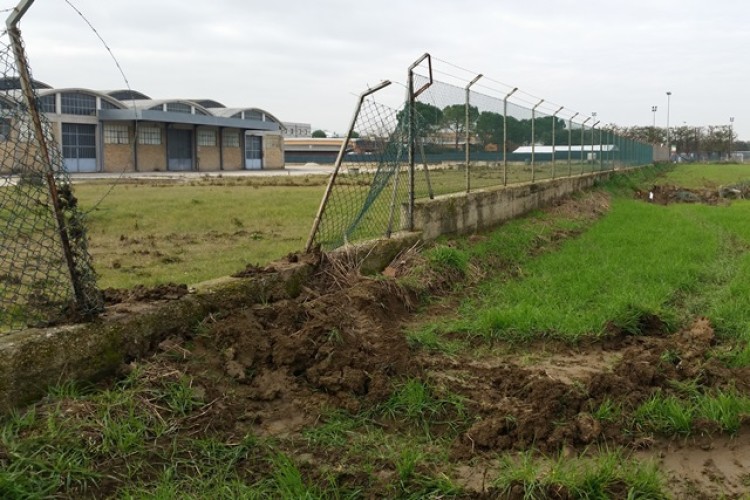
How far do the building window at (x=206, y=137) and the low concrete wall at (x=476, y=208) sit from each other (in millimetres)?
42145

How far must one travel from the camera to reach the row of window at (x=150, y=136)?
45731 mm

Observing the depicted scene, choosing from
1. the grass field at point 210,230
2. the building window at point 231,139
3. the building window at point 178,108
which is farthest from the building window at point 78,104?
the grass field at point 210,230

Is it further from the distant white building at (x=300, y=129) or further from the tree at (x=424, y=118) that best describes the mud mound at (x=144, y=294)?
the distant white building at (x=300, y=129)

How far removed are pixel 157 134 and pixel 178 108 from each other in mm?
3007

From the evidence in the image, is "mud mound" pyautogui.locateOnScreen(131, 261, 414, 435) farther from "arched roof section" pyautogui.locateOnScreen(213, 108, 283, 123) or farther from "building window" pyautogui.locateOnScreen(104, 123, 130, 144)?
"arched roof section" pyautogui.locateOnScreen(213, 108, 283, 123)

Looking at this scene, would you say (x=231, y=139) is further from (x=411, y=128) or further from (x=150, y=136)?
(x=411, y=128)

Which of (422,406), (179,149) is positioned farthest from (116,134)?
(422,406)

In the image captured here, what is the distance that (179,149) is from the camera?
51.9 meters

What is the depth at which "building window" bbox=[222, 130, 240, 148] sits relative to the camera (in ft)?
185

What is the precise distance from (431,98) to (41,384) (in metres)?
6.59

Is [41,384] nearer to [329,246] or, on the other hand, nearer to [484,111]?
[329,246]

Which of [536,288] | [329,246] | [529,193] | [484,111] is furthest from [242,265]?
[529,193]

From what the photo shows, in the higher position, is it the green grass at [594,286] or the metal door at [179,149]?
the metal door at [179,149]

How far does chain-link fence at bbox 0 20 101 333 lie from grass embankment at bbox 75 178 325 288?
28 cm
